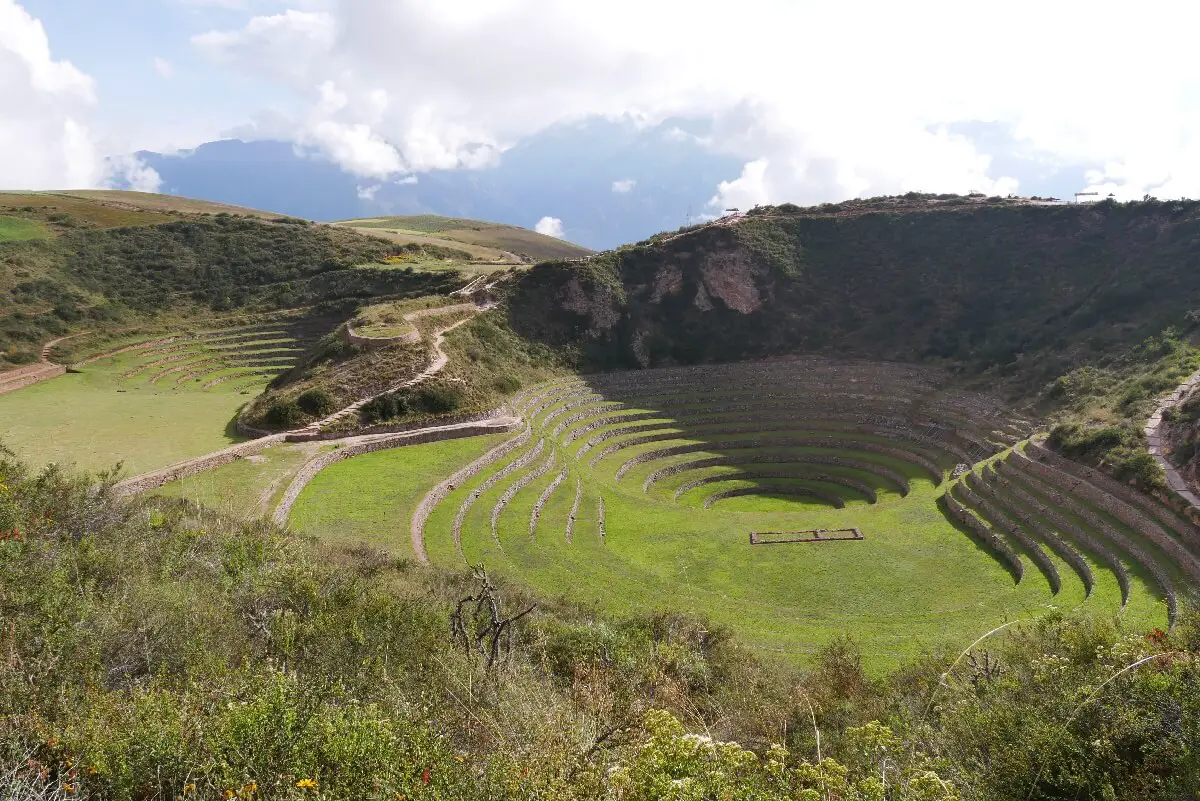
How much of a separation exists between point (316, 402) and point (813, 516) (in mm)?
27476

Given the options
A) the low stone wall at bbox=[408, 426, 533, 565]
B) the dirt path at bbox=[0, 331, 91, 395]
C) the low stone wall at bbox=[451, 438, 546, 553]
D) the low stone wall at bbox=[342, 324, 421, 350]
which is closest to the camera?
the low stone wall at bbox=[408, 426, 533, 565]

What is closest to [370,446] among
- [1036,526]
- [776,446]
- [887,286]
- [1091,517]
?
[776,446]

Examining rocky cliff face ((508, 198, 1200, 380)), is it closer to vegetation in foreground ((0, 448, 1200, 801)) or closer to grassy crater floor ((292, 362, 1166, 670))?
grassy crater floor ((292, 362, 1166, 670))

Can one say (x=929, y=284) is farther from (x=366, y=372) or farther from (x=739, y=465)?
(x=366, y=372)

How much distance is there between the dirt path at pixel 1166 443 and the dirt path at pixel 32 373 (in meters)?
62.2

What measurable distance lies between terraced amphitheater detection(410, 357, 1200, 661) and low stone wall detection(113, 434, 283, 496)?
31.6ft

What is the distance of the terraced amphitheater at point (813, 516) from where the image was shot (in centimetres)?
2312

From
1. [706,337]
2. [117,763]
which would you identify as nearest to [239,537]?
[117,763]

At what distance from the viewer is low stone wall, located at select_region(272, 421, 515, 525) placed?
2671cm

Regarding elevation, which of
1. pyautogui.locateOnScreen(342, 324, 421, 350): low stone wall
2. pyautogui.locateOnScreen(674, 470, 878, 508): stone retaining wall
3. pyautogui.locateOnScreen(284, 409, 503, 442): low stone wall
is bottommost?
pyautogui.locateOnScreen(674, 470, 878, 508): stone retaining wall

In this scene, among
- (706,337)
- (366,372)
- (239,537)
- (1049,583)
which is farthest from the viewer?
(706,337)

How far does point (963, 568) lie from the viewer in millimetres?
26500

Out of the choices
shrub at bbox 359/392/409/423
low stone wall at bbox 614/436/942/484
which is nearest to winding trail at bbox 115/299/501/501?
shrub at bbox 359/392/409/423

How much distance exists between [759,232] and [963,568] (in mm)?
46530
